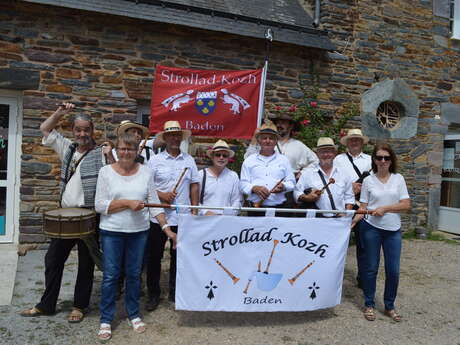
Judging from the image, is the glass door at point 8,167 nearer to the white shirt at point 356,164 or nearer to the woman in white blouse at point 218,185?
the woman in white blouse at point 218,185

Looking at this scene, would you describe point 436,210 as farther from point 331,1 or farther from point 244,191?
point 244,191

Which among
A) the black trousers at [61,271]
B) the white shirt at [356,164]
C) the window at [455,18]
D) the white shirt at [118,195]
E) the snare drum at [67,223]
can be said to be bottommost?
the black trousers at [61,271]

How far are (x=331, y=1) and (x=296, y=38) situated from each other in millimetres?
1340

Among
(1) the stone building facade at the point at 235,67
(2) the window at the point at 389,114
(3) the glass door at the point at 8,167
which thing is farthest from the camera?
(2) the window at the point at 389,114

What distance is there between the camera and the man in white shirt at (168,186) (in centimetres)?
381

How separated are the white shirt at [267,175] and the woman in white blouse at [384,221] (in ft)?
2.48

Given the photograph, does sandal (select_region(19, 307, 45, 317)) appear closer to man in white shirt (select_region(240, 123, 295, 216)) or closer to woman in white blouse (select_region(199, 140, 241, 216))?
woman in white blouse (select_region(199, 140, 241, 216))

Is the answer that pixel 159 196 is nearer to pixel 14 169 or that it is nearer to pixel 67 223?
pixel 67 223

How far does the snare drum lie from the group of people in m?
0.13

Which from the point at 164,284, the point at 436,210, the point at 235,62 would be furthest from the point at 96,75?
the point at 436,210

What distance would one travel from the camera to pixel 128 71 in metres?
6.11

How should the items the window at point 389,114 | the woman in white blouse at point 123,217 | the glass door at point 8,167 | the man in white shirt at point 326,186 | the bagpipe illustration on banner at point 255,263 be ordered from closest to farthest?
the woman in white blouse at point 123,217
the bagpipe illustration on banner at point 255,263
the man in white shirt at point 326,186
the glass door at point 8,167
the window at point 389,114

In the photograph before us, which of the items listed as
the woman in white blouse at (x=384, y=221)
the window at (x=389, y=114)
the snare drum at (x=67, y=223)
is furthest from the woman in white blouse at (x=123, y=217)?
the window at (x=389, y=114)

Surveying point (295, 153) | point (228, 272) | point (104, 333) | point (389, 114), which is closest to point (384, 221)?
point (295, 153)
